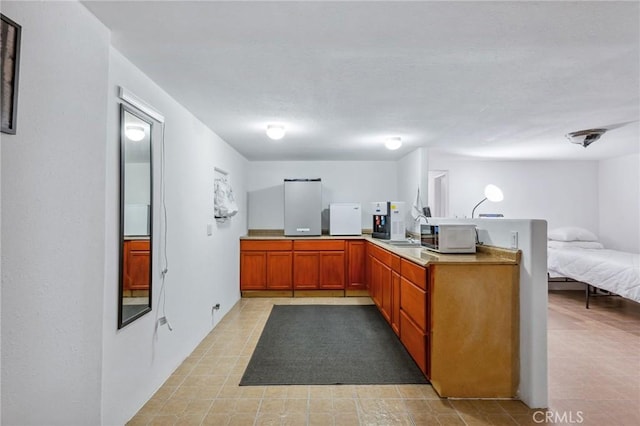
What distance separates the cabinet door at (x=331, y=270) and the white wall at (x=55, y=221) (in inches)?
140

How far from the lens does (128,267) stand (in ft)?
6.46

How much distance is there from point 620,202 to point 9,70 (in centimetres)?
728

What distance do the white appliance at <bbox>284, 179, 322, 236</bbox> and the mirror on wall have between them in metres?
3.00

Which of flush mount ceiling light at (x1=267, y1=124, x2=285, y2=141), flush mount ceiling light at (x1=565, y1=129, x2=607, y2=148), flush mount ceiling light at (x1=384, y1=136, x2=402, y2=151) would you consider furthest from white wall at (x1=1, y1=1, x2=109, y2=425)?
flush mount ceiling light at (x1=565, y1=129, x2=607, y2=148)

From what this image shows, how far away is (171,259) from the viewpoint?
253 cm

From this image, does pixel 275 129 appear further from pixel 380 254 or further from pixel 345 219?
pixel 345 219

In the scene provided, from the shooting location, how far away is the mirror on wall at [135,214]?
1.89 m

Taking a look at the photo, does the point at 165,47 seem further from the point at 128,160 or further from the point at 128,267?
the point at 128,267

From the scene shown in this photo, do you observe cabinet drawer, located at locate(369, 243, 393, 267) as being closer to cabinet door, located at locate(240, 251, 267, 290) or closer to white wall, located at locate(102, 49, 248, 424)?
cabinet door, located at locate(240, 251, 267, 290)

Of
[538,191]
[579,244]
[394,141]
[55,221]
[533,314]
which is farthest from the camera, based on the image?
[538,191]

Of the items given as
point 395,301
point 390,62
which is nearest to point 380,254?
point 395,301

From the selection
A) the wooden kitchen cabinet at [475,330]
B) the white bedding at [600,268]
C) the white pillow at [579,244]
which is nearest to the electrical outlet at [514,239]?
the wooden kitchen cabinet at [475,330]

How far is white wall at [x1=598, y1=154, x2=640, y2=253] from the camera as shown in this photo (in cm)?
502

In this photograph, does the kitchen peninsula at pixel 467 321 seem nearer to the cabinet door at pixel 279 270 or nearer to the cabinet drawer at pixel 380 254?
the cabinet drawer at pixel 380 254
